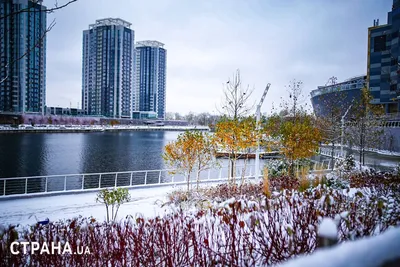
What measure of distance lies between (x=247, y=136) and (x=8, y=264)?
11.2 metres

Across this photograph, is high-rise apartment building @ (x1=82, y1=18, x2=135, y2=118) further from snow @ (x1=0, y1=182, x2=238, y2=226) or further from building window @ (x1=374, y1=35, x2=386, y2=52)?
snow @ (x1=0, y1=182, x2=238, y2=226)

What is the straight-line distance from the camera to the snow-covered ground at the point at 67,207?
9492 mm

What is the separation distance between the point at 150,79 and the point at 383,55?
4238 inches

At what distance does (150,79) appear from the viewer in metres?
135

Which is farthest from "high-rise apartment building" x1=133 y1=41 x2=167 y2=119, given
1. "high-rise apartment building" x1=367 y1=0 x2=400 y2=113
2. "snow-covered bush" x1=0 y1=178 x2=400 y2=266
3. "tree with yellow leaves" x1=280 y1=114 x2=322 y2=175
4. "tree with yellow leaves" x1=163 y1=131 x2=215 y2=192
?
"snow-covered bush" x1=0 y1=178 x2=400 y2=266

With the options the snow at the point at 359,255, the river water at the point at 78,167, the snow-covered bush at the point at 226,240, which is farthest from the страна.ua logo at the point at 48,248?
the river water at the point at 78,167

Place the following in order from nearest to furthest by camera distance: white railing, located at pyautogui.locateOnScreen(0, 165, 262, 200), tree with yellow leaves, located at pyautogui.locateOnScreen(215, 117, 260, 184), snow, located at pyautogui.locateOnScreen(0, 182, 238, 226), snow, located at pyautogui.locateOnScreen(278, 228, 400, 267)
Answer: snow, located at pyautogui.locateOnScreen(278, 228, 400, 267), snow, located at pyautogui.locateOnScreen(0, 182, 238, 226), tree with yellow leaves, located at pyautogui.locateOnScreen(215, 117, 260, 184), white railing, located at pyautogui.locateOnScreen(0, 165, 262, 200)

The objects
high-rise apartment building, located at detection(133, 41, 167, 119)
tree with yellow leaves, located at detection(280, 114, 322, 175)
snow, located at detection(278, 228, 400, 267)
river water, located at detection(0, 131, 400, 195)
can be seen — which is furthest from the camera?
high-rise apartment building, located at detection(133, 41, 167, 119)

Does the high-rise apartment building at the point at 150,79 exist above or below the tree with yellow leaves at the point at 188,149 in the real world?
above

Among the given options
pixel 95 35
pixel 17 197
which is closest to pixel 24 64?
pixel 95 35

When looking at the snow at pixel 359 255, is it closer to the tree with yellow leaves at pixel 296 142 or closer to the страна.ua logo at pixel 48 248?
the страна.ua logo at pixel 48 248

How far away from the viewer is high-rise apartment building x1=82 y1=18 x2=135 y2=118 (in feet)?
357

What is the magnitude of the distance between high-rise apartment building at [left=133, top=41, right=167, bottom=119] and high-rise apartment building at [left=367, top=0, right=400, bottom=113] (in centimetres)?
9877

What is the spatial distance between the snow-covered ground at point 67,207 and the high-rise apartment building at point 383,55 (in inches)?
1743
